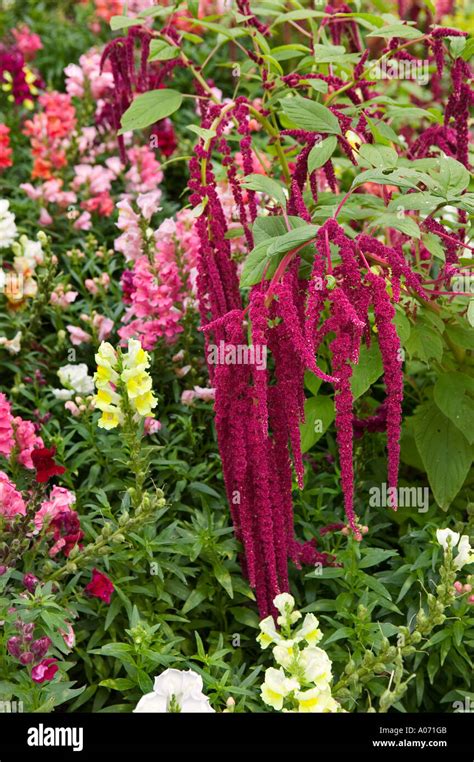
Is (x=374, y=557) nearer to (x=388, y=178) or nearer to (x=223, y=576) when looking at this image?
(x=223, y=576)

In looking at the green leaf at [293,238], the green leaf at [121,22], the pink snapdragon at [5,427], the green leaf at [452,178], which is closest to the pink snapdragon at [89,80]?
the green leaf at [121,22]

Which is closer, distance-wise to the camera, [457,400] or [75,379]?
[457,400]

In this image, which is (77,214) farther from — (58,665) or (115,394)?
(58,665)

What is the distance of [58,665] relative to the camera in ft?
7.68

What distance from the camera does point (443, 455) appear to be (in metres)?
2.76

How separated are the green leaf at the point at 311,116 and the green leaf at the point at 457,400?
2.68 feet

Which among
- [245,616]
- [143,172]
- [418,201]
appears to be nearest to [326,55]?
[418,201]

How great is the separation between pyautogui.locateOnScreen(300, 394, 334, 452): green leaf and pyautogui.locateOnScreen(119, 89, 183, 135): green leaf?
0.91 meters

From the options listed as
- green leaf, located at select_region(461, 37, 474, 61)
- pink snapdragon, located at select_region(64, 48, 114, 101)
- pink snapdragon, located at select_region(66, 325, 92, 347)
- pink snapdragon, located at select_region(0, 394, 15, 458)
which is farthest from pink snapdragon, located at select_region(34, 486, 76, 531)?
pink snapdragon, located at select_region(64, 48, 114, 101)

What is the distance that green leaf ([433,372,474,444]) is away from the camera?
8.79ft

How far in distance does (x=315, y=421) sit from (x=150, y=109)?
980mm

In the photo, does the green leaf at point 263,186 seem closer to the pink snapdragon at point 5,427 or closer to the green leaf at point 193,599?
the pink snapdragon at point 5,427

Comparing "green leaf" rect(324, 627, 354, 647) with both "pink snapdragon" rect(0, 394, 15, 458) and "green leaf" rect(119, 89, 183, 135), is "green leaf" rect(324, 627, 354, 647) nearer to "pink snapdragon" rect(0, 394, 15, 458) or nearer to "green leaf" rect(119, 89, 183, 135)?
"pink snapdragon" rect(0, 394, 15, 458)

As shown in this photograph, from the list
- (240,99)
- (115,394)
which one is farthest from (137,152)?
(115,394)
